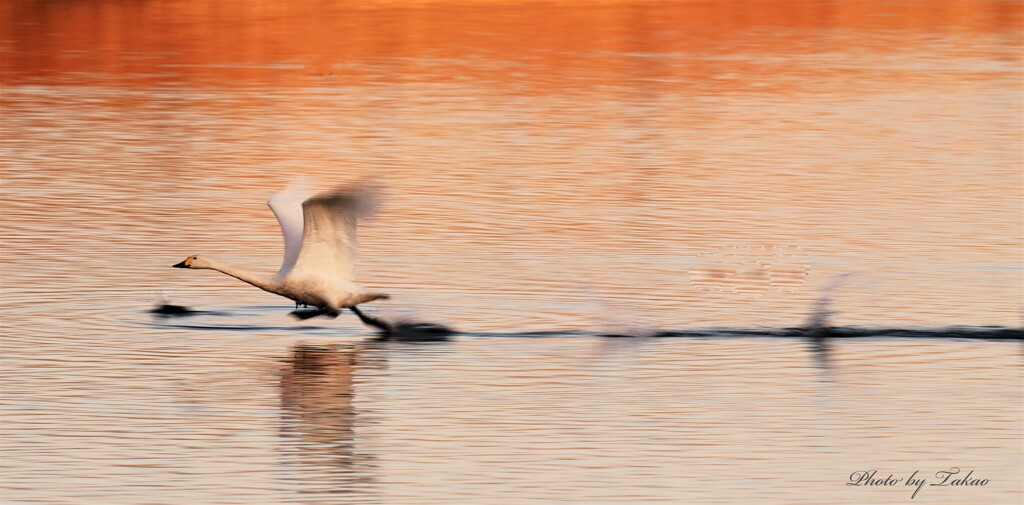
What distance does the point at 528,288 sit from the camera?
18.6 m

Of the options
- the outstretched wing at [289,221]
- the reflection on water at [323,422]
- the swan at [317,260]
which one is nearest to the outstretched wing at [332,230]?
the swan at [317,260]

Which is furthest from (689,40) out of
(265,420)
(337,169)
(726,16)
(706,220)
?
(265,420)

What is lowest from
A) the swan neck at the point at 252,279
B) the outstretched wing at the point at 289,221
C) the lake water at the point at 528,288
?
the lake water at the point at 528,288

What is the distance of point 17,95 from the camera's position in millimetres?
38312

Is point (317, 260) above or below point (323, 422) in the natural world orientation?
above

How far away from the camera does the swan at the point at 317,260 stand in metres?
15.9

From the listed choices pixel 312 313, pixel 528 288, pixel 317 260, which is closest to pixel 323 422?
pixel 317 260

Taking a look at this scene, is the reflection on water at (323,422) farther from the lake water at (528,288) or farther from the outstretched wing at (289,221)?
the outstretched wing at (289,221)

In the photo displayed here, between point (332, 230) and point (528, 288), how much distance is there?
2.89 meters

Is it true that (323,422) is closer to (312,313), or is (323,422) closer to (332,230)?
(332,230)

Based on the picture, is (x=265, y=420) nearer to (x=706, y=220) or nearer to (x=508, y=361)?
(x=508, y=361)

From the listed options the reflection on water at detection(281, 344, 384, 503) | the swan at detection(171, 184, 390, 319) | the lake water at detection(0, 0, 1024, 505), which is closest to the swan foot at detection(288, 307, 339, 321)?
the swan at detection(171, 184, 390, 319)

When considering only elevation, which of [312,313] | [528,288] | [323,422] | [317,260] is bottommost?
[528,288]

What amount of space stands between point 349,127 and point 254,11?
32.1 m
